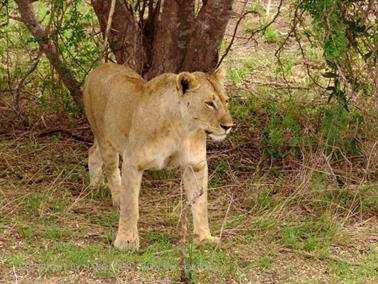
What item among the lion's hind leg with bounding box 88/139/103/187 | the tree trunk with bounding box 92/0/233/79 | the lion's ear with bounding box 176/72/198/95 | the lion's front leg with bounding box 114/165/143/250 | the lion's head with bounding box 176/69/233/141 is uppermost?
the lion's ear with bounding box 176/72/198/95

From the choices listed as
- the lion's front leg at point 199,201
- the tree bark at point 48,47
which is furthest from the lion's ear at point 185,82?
the tree bark at point 48,47

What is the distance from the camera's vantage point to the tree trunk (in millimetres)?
7336

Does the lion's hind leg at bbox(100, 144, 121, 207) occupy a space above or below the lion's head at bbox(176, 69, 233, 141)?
below

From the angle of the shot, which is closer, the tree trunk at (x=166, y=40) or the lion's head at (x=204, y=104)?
the lion's head at (x=204, y=104)

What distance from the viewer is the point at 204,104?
5391mm

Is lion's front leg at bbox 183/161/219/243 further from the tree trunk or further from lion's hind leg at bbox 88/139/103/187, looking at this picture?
the tree trunk

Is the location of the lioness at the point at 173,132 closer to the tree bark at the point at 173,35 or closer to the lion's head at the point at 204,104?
the lion's head at the point at 204,104

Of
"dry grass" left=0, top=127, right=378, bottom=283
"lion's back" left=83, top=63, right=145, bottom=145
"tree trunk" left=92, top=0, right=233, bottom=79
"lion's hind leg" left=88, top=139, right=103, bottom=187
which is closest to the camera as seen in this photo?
"dry grass" left=0, top=127, right=378, bottom=283

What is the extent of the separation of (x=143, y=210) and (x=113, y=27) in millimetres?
1720

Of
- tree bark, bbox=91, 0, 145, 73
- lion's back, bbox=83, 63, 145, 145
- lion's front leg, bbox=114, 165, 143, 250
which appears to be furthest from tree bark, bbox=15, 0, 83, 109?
lion's front leg, bbox=114, 165, 143, 250

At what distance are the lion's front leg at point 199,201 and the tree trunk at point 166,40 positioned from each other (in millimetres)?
1802

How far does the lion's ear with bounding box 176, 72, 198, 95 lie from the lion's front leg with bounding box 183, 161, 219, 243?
18.1 inches

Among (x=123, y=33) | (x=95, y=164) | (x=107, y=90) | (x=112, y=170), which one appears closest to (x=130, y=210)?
(x=112, y=170)

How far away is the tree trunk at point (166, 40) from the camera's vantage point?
7.34 meters
